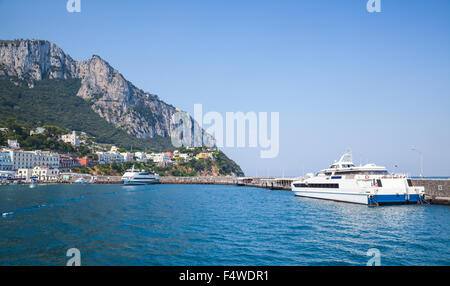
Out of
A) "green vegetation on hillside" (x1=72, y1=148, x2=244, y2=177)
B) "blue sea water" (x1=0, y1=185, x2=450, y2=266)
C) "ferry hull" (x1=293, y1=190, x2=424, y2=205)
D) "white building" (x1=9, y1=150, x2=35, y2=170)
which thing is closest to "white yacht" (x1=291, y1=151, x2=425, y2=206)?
"ferry hull" (x1=293, y1=190, x2=424, y2=205)

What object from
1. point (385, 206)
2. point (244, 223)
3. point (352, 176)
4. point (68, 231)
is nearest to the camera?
point (68, 231)

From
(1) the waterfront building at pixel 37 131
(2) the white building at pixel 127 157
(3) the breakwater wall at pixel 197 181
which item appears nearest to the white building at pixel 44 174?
(1) the waterfront building at pixel 37 131

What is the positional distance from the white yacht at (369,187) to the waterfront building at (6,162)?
117 meters

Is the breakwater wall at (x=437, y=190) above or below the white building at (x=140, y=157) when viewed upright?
below

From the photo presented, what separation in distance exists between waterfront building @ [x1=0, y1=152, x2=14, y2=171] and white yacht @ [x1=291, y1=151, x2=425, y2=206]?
11749 centimetres

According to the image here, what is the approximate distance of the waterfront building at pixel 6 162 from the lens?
108381mm

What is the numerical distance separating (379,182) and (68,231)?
42662mm

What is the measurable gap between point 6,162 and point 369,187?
413ft

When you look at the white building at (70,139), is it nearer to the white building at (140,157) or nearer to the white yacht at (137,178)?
the white building at (140,157)

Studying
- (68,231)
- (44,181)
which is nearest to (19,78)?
(44,181)

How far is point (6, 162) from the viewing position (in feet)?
360

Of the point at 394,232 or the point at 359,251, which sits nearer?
the point at 359,251
